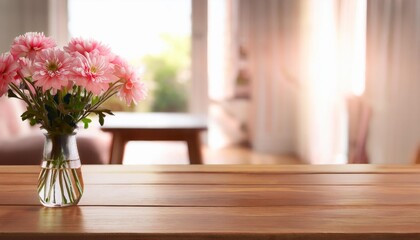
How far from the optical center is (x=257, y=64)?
18.9ft

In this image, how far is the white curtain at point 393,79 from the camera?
3236 millimetres

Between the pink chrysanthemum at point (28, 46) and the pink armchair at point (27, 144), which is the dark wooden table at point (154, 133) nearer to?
the pink armchair at point (27, 144)

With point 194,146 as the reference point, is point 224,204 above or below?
above

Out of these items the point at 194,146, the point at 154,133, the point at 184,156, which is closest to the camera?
the point at 154,133

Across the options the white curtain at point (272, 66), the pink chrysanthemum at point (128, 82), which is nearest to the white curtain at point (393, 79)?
the white curtain at point (272, 66)

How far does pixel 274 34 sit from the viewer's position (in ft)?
18.7

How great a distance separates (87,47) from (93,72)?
65 millimetres

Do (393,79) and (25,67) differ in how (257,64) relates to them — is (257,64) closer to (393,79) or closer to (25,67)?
(393,79)

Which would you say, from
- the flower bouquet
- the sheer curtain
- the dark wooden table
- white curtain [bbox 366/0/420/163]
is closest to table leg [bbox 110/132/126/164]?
the dark wooden table

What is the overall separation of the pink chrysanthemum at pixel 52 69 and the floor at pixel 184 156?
13.5ft

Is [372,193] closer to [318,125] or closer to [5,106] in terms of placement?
[5,106]

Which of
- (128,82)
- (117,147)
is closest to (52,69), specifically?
(128,82)

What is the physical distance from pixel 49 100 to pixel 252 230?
0.47m

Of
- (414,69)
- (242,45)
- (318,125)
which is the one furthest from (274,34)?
(414,69)
